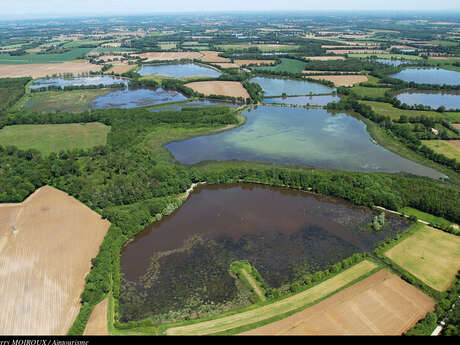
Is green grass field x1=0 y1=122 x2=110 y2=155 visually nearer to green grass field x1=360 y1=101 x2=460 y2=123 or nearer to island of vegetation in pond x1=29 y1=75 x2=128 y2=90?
island of vegetation in pond x1=29 y1=75 x2=128 y2=90

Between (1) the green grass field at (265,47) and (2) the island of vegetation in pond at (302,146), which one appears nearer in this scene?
(2) the island of vegetation in pond at (302,146)

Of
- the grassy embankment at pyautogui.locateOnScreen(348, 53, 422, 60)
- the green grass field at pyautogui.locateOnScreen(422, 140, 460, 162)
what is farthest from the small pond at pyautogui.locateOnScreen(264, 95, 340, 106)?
the grassy embankment at pyautogui.locateOnScreen(348, 53, 422, 60)

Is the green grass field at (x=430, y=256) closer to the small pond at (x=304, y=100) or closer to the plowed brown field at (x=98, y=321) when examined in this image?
the plowed brown field at (x=98, y=321)

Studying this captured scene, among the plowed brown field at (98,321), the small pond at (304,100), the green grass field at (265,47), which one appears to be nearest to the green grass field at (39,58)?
the green grass field at (265,47)

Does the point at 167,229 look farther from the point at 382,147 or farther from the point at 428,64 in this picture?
the point at 428,64

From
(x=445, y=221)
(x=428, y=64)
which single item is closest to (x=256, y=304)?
(x=445, y=221)

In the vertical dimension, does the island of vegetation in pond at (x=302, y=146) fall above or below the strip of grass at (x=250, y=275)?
above

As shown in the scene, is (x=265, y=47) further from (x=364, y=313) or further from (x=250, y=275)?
(x=364, y=313)
